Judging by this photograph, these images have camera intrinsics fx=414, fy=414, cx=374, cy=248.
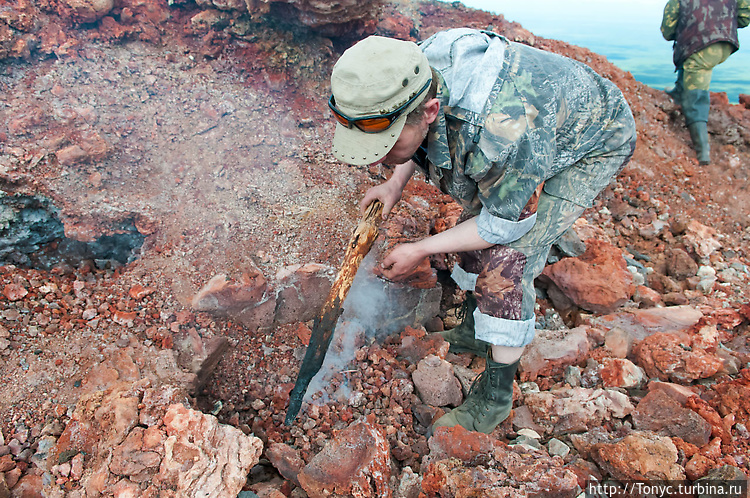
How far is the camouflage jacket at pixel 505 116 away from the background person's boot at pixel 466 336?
0.80 metres

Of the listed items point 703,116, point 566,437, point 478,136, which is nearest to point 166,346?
point 478,136

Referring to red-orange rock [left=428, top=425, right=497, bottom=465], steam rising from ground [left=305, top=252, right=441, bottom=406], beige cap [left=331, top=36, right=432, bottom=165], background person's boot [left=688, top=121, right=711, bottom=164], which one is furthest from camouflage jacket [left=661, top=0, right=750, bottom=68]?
red-orange rock [left=428, top=425, right=497, bottom=465]

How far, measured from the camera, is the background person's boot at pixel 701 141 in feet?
12.5

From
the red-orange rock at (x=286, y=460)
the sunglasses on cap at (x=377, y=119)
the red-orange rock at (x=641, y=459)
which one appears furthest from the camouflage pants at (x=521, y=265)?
the red-orange rock at (x=286, y=460)

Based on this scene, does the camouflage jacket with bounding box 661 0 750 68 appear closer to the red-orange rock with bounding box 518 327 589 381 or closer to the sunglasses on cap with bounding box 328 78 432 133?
the red-orange rock with bounding box 518 327 589 381

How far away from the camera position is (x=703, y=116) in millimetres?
3850

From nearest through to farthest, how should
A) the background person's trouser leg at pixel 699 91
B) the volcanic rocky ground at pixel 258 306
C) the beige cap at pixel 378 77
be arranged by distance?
1. the beige cap at pixel 378 77
2. the volcanic rocky ground at pixel 258 306
3. the background person's trouser leg at pixel 699 91

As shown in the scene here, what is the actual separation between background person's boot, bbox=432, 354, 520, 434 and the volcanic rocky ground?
92 mm

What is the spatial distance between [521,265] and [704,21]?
3655 millimetres

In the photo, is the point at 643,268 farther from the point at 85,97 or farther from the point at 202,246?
the point at 85,97

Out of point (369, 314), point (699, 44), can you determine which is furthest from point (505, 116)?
point (699, 44)

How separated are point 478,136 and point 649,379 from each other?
1601 mm

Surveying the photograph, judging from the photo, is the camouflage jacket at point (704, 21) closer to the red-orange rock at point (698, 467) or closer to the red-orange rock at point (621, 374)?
the red-orange rock at point (621, 374)

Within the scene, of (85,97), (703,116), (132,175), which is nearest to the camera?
(132,175)
